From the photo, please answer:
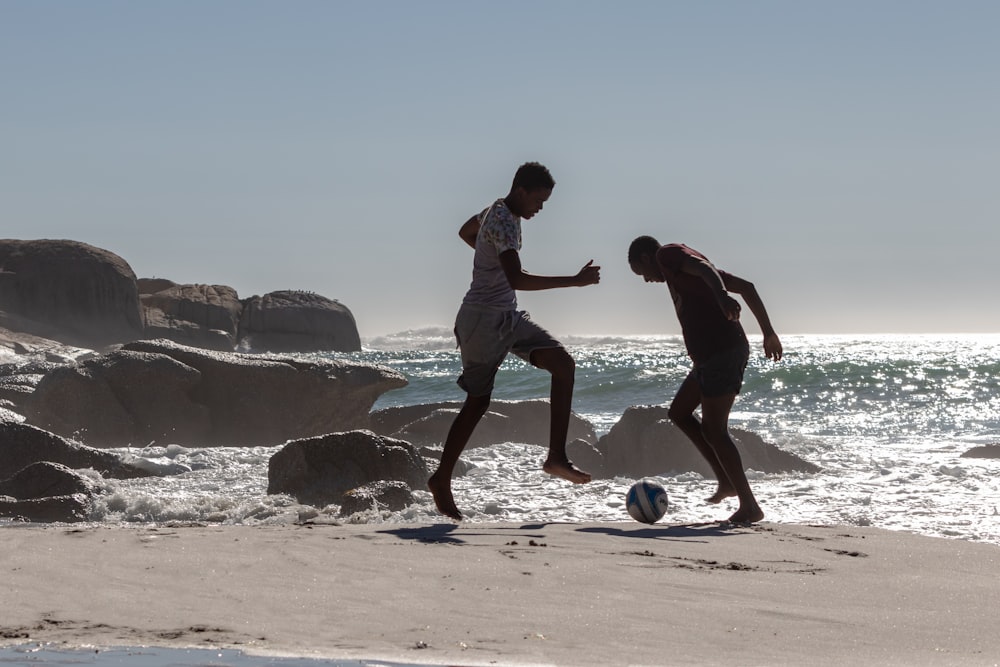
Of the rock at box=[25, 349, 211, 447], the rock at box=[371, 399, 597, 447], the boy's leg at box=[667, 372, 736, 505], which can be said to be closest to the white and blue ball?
the boy's leg at box=[667, 372, 736, 505]

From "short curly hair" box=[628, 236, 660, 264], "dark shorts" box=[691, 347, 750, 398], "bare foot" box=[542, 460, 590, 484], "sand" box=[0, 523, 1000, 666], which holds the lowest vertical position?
"sand" box=[0, 523, 1000, 666]

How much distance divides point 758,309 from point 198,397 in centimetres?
781

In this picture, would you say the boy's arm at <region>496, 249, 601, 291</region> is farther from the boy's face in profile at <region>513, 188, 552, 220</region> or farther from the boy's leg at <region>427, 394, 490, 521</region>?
the boy's leg at <region>427, 394, 490, 521</region>

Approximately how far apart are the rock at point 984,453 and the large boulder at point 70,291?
5587 centimetres

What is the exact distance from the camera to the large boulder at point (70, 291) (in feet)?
210

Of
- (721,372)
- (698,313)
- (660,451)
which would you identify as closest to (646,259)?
(698,313)

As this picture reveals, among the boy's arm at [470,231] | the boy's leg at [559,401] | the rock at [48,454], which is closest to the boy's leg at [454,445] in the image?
the boy's leg at [559,401]

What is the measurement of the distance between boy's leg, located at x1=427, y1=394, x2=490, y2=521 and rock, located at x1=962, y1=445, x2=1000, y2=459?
8.26 metres

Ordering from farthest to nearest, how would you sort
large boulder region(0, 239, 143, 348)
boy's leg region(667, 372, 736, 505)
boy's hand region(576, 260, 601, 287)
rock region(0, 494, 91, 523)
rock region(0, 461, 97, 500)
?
large boulder region(0, 239, 143, 348)
rock region(0, 461, 97, 500)
rock region(0, 494, 91, 523)
boy's leg region(667, 372, 736, 505)
boy's hand region(576, 260, 601, 287)

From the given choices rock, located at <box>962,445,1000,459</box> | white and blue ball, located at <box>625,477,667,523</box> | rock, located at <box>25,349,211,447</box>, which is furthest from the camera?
rock, located at <box>962,445,1000,459</box>

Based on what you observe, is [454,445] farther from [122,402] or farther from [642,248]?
[122,402]

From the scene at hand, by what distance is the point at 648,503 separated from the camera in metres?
6.38

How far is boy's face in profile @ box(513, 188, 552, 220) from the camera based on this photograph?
579 centimetres

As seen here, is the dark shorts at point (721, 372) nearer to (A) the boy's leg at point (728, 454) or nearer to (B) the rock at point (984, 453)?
(A) the boy's leg at point (728, 454)
